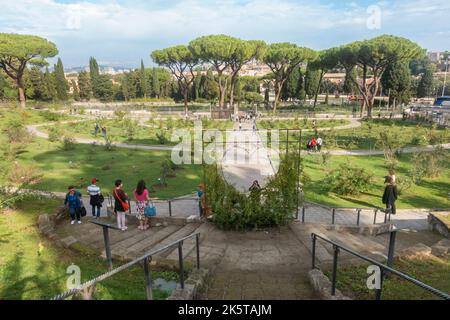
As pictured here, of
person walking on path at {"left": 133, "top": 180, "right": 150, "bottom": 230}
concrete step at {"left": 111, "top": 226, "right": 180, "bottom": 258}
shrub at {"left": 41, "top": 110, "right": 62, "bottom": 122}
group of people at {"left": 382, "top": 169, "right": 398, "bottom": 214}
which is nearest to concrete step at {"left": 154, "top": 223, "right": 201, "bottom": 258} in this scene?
concrete step at {"left": 111, "top": 226, "right": 180, "bottom": 258}

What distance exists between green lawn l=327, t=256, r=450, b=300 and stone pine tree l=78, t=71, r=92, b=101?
73716 millimetres

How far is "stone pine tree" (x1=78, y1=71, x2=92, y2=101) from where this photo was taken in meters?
69.2

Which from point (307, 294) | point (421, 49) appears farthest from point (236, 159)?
point (421, 49)

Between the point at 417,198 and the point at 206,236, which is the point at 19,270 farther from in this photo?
the point at 417,198

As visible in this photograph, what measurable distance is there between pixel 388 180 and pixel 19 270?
977 centimetres

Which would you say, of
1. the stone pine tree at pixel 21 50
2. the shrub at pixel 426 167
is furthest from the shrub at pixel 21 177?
the stone pine tree at pixel 21 50

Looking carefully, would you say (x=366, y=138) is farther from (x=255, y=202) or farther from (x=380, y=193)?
(x=255, y=202)

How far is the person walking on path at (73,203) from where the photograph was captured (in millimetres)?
8773

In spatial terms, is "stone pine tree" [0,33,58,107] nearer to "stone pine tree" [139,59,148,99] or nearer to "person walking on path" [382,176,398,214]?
"stone pine tree" [139,59,148,99]

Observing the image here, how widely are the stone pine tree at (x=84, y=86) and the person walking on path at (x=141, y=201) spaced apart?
68.9 metres

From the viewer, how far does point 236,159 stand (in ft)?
62.6

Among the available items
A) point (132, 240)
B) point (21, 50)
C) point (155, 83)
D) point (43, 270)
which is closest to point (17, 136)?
point (132, 240)

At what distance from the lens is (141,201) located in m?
8.48
